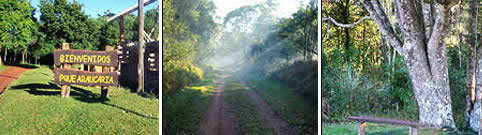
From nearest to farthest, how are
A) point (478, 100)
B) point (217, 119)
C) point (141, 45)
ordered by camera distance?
1. point (217, 119)
2. point (141, 45)
3. point (478, 100)

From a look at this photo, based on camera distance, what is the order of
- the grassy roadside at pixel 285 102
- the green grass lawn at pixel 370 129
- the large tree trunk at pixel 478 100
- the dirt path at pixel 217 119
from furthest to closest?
the large tree trunk at pixel 478 100, the green grass lawn at pixel 370 129, the grassy roadside at pixel 285 102, the dirt path at pixel 217 119

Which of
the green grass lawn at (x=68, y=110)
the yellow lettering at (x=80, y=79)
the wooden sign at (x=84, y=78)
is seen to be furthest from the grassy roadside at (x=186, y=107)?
the yellow lettering at (x=80, y=79)

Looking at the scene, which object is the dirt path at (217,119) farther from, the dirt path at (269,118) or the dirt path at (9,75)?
the dirt path at (9,75)

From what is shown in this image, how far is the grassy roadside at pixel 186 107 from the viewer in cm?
286

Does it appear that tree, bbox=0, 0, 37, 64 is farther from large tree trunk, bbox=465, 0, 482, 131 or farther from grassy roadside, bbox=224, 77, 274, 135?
large tree trunk, bbox=465, 0, 482, 131

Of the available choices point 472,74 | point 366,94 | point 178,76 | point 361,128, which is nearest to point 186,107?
point 178,76

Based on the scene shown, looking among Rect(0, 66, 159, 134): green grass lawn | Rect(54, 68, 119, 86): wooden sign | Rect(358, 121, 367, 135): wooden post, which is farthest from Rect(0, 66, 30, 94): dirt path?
Rect(358, 121, 367, 135): wooden post

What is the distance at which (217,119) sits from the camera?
289cm

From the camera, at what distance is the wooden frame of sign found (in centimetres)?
299

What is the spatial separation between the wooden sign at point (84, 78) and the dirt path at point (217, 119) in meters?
1.16

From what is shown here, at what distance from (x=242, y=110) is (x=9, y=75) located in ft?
9.03

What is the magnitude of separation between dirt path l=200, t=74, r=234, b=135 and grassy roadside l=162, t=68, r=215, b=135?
58 mm

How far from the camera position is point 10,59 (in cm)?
303

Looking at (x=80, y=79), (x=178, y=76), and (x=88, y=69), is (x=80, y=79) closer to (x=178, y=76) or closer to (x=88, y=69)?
(x=88, y=69)
